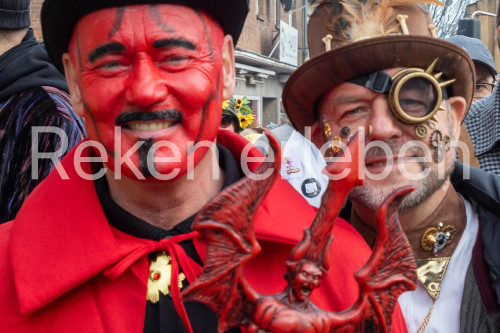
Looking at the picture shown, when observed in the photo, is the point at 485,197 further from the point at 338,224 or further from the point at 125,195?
the point at 125,195

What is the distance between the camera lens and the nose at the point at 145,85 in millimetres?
1844

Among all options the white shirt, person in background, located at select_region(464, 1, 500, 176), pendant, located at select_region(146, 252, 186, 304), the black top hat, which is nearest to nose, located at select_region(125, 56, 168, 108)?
the black top hat

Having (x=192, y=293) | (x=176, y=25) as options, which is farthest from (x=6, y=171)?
(x=192, y=293)

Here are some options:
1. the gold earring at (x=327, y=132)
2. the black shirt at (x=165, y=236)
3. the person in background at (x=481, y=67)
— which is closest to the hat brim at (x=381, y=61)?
the gold earring at (x=327, y=132)

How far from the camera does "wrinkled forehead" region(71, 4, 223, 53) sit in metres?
1.91

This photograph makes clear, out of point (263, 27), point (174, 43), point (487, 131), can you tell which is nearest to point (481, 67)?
point (487, 131)

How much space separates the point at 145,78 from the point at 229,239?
0.60 metres

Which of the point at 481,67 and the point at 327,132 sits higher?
the point at 327,132

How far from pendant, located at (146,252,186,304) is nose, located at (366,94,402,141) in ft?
3.49

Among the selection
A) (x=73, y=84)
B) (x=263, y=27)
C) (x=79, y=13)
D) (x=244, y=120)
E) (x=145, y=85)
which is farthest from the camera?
(x=263, y=27)

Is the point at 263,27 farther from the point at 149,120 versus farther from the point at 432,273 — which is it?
the point at 149,120

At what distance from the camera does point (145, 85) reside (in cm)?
185

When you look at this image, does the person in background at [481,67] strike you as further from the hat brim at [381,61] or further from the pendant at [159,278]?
the pendant at [159,278]

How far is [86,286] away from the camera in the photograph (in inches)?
74.3
